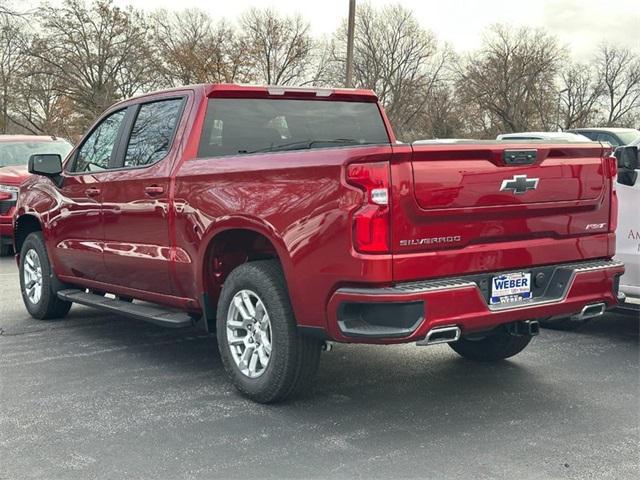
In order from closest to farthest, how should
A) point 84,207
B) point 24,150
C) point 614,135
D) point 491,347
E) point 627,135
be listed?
point 491,347
point 84,207
point 24,150
point 614,135
point 627,135

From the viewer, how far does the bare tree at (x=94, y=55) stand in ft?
128

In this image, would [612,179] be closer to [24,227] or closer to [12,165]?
[24,227]

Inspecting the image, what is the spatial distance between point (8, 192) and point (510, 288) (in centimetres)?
920

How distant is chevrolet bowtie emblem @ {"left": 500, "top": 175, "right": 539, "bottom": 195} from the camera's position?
4.04 metres

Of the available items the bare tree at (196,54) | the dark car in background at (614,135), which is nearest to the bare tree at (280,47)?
the bare tree at (196,54)

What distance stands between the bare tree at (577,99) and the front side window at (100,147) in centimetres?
4393

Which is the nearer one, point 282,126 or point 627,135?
point 282,126

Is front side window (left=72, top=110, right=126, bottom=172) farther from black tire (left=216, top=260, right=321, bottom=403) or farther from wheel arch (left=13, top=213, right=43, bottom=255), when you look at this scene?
black tire (left=216, top=260, right=321, bottom=403)

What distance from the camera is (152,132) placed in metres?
5.55

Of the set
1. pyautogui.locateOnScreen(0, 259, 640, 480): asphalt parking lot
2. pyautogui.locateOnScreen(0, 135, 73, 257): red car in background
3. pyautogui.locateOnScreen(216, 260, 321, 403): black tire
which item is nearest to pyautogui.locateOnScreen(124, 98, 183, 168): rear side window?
pyautogui.locateOnScreen(216, 260, 321, 403): black tire

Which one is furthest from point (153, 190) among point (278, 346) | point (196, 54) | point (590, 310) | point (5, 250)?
point (196, 54)

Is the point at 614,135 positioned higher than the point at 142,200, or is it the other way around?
the point at 614,135

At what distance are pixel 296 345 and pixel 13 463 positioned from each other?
4.93 feet

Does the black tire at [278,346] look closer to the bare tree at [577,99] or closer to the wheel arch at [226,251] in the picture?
the wheel arch at [226,251]
